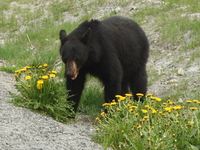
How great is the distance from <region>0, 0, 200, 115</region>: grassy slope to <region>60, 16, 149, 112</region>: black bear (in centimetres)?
140

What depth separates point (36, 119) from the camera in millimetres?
5805

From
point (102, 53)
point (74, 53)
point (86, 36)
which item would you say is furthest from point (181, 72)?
point (74, 53)

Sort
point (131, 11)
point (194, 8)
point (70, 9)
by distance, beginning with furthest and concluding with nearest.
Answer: point (70, 9), point (131, 11), point (194, 8)

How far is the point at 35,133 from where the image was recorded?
5.13 meters

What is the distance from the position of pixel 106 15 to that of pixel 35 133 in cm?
1092

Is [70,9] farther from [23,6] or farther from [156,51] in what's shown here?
[156,51]

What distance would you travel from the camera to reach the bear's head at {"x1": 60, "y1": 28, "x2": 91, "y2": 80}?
6.66 metres

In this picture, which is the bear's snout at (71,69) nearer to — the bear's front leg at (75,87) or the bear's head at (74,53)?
the bear's head at (74,53)

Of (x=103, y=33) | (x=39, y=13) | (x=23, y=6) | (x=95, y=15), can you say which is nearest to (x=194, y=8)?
(x=95, y=15)

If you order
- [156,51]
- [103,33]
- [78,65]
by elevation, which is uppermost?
[103,33]

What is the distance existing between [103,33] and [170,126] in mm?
2735

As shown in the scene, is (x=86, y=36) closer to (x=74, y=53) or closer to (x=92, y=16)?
(x=74, y=53)

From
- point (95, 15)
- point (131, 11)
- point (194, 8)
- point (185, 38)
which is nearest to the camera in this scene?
point (185, 38)

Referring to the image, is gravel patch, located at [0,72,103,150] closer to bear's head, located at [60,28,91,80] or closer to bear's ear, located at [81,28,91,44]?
bear's head, located at [60,28,91,80]
